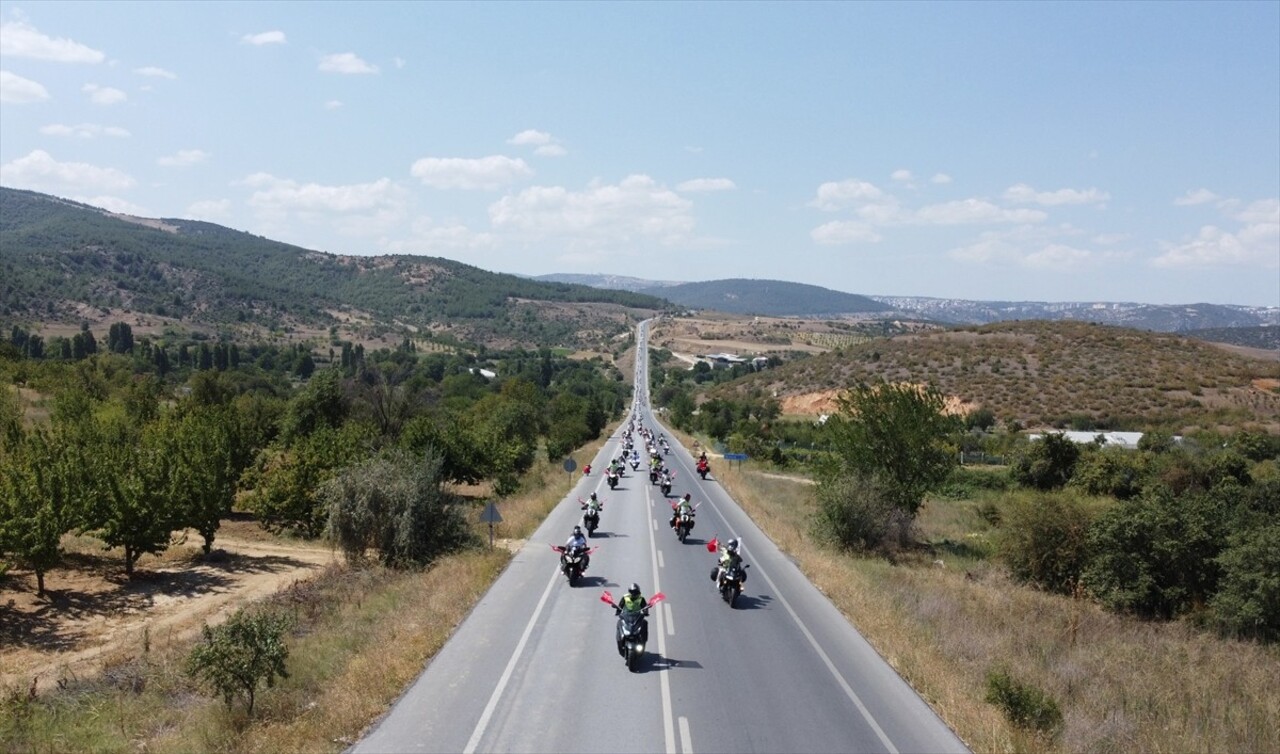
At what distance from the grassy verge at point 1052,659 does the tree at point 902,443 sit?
4259 mm

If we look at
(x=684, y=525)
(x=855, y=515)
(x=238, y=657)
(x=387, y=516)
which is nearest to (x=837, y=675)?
(x=238, y=657)

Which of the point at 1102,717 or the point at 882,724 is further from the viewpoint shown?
the point at 1102,717

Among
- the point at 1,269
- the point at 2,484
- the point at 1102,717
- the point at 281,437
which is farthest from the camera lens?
the point at 1,269

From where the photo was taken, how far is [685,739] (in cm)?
1130

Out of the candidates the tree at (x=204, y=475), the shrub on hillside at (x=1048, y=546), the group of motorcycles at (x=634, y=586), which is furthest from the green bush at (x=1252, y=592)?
the tree at (x=204, y=475)

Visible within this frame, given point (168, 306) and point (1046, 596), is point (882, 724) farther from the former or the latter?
point (168, 306)

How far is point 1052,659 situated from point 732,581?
22.7ft

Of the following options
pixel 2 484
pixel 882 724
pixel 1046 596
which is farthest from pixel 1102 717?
pixel 2 484

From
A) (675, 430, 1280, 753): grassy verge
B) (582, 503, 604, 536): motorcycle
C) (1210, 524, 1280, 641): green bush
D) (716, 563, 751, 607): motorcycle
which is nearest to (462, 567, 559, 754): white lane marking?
(716, 563, 751, 607): motorcycle

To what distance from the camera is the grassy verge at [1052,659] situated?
12812mm

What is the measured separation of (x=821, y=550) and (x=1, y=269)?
18122cm

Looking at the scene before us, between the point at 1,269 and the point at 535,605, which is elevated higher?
the point at 1,269

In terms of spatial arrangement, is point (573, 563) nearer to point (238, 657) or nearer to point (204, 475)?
→ point (238, 657)

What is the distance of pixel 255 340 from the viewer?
167 metres
